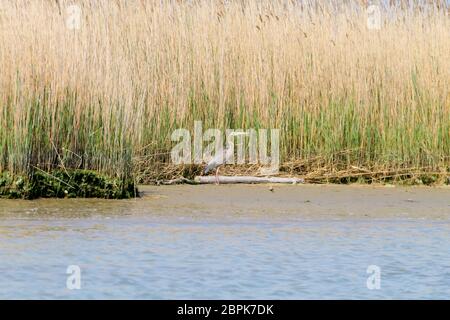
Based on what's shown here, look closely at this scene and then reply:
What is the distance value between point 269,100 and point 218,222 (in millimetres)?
3088

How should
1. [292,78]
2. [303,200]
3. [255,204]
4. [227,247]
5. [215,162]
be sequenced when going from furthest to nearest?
1. [292,78]
2. [215,162]
3. [303,200]
4. [255,204]
5. [227,247]

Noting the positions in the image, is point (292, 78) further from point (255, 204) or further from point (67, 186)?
point (67, 186)

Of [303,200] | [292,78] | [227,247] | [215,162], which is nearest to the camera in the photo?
[227,247]

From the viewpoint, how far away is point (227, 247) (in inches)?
249

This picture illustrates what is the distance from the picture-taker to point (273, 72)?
34.1ft

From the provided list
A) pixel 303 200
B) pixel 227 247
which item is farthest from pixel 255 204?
pixel 227 247

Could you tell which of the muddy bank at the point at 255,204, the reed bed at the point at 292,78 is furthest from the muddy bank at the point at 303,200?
the reed bed at the point at 292,78

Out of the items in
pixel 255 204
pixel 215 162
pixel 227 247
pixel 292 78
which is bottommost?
pixel 227 247

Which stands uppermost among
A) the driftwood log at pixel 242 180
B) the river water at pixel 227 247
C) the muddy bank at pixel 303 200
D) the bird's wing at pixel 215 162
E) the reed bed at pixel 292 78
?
the reed bed at pixel 292 78

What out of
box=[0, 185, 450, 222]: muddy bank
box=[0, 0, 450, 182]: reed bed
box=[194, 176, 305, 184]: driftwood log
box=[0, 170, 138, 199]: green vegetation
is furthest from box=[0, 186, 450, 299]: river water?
box=[0, 0, 450, 182]: reed bed

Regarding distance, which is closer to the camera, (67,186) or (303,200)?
(67,186)

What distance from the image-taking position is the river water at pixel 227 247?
17.5 ft

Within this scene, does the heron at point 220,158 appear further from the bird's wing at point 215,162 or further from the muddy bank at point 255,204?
the muddy bank at point 255,204

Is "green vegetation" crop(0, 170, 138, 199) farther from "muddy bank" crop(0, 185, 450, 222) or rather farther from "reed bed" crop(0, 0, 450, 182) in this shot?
"reed bed" crop(0, 0, 450, 182)
